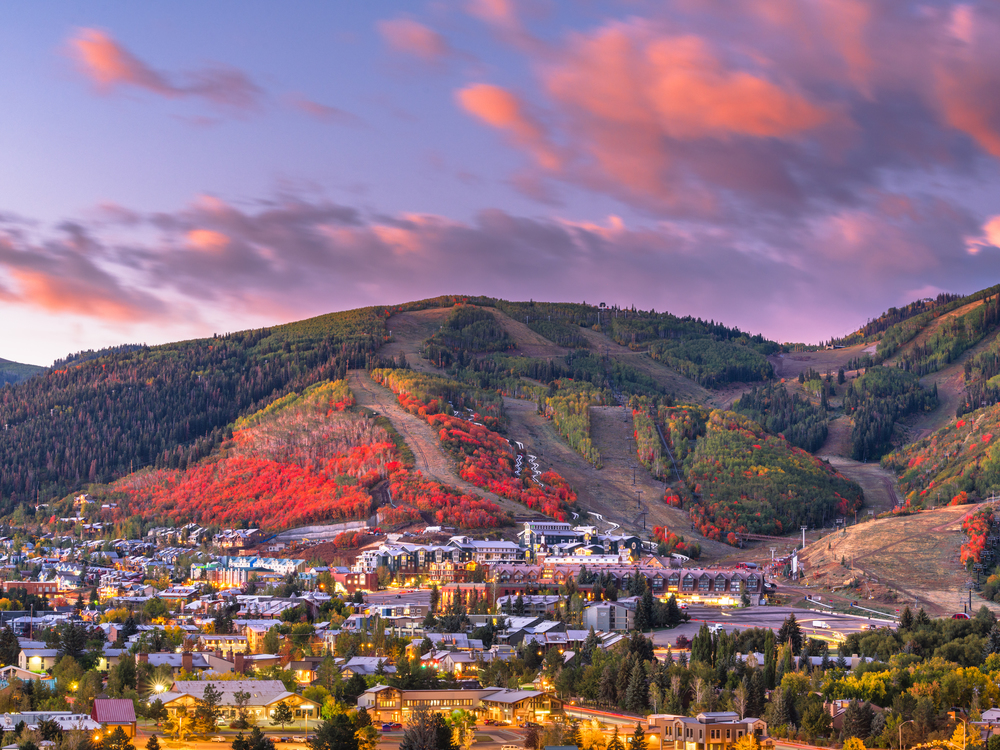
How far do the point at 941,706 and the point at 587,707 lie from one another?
2078cm

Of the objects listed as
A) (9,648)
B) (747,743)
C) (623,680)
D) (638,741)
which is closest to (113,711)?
(9,648)

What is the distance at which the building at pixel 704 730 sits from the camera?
238 feet

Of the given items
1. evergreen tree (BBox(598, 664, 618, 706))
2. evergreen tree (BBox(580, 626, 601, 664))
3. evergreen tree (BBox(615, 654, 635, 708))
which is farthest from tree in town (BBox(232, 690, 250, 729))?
evergreen tree (BBox(580, 626, 601, 664))

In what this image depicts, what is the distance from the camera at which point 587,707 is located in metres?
85.2

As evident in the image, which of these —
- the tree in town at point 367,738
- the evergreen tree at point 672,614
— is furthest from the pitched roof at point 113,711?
the evergreen tree at point 672,614

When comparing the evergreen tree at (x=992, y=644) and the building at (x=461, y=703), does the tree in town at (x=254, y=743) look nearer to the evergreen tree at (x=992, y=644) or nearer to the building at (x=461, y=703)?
the building at (x=461, y=703)

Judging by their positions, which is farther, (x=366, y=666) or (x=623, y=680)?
(x=366, y=666)

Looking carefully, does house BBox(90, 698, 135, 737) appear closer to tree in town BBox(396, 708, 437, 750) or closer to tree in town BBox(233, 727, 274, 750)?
tree in town BBox(233, 727, 274, 750)

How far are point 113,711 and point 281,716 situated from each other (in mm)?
9885

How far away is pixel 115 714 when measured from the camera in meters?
74.0

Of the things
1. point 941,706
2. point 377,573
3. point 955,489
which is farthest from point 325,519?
point 941,706

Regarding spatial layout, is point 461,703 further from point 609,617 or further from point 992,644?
point 992,644

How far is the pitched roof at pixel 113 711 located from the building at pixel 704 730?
91.7 ft

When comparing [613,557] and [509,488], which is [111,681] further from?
[509,488]
